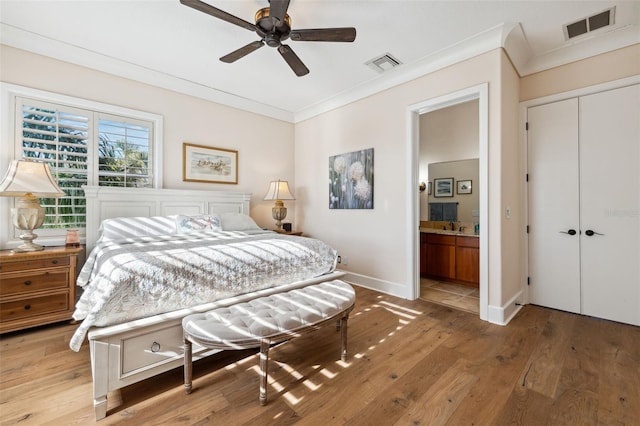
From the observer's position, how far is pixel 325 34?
7.16 feet

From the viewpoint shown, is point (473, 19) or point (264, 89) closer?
point (473, 19)

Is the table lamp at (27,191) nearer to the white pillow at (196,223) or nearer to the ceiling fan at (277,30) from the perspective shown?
the white pillow at (196,223)

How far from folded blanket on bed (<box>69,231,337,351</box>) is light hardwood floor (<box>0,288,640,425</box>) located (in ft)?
1.57

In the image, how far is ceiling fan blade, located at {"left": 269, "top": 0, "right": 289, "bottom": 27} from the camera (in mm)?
1847

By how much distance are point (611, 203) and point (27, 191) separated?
18.3ft

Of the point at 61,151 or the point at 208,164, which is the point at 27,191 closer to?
the point at 61,151

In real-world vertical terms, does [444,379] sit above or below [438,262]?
below

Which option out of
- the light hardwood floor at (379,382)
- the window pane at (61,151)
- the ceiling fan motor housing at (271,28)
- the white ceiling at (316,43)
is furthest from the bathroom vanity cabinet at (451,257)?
the window pane at (61,151)

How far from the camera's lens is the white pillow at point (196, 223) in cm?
317

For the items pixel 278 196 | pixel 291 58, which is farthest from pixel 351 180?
pixel 291 58

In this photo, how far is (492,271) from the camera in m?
2.78

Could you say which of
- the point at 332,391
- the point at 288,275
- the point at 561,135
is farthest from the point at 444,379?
the point at 561,135

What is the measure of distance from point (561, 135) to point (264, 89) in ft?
12.4

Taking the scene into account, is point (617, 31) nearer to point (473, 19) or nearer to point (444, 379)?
point (473, 19)
